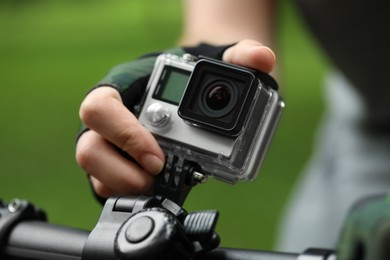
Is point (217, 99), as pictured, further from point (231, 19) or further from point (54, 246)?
point (231, 19)

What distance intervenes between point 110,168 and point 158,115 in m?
0.06

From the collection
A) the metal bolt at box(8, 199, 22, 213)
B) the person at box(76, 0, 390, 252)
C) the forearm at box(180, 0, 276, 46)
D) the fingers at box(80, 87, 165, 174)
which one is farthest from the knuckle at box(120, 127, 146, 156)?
→ the forearm at box(180, 0, 276, 46)

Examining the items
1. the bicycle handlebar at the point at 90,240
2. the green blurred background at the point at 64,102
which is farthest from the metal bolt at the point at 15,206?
the green blurred background at the point at 64,102

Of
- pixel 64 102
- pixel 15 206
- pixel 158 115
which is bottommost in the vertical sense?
pixel 64 102

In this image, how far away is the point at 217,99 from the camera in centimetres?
64

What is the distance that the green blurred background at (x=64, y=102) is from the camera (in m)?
2.76

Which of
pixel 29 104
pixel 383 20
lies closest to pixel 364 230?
pixel 383 20

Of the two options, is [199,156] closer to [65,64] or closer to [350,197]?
[350,197]

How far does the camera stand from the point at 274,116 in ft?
2.09

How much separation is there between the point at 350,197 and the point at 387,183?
77mm

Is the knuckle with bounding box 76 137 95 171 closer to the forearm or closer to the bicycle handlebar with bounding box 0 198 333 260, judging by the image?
the bicycle handlebar with bounding box 0 198 333 260

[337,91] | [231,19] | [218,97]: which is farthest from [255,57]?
[337,91]

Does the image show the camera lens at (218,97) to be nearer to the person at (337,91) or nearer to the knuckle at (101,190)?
the knuckle at (101,190)

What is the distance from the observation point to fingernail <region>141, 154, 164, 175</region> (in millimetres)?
652
